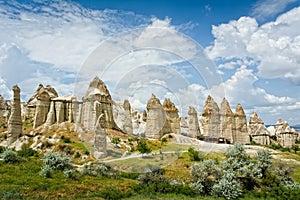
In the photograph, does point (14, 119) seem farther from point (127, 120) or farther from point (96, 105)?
point (127, 120)

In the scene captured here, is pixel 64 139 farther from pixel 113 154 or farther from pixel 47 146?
pixel 113 154

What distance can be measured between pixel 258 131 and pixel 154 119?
26.5 meters

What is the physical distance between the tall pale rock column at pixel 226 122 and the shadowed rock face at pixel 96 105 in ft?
71.8

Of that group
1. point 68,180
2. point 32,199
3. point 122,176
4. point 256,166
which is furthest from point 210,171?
point 32,199

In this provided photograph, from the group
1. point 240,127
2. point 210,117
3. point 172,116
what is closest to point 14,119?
point 172,116

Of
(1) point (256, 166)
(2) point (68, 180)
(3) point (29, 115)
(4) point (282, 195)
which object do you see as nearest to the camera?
(4) point (282, 195)

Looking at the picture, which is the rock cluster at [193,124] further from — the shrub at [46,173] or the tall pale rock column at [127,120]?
the shrub at [46,173]

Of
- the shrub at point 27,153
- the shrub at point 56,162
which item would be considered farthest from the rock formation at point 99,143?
the shrub at point 56,162

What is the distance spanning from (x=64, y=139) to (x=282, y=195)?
31699mm

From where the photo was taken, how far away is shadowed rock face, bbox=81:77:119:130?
1999 inches

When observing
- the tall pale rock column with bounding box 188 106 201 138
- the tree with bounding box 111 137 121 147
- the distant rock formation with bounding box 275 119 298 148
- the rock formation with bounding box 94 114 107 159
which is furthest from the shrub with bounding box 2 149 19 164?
the distant rock formation with bounding box 275 119 298 148

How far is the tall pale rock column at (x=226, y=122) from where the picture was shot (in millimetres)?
60750

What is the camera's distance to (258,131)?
68562 mm

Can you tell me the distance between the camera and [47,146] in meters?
43.2
